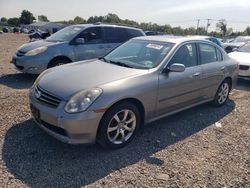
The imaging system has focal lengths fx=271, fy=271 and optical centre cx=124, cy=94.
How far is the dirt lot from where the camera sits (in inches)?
127

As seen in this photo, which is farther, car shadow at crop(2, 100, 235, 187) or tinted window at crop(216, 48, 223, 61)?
tinted window at crop(216, 48, 223, 61)

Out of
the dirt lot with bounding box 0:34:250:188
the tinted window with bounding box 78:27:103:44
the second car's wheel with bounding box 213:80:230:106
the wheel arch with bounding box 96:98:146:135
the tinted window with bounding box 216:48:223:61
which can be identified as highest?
the tinted window with bounding box 78:27:103:44

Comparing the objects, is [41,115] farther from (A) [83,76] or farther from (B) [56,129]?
(A) [83,76]

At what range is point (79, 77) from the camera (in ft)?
13.0

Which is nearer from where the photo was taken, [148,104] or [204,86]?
[148,104]

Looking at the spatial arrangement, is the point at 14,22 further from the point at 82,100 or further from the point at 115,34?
the point at 82,100

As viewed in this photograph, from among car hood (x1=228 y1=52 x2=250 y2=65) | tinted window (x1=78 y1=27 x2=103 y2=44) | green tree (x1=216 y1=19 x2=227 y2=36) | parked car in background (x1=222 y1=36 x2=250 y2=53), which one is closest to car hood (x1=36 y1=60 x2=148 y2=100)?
tinted window (x1=78 y1=27 x2=103 y2=44)

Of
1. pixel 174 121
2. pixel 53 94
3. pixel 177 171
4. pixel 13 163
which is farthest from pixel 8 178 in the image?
pixel 174 121

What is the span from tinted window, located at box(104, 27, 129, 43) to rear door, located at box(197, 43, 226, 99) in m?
3.71

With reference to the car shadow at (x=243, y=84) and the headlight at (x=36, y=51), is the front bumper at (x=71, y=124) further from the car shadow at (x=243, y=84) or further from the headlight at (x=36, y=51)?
the car shadow at (x=243, y=84)

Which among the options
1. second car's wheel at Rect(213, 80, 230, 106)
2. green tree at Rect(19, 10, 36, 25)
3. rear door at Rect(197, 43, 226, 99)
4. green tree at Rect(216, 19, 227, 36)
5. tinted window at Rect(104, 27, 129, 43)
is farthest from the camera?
green tree at Rect(19, 10, 36, 25)

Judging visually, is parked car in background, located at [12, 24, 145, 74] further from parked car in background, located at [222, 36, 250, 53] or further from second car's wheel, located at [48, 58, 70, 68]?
parked car in background, located at [222, 36, 250, 53]

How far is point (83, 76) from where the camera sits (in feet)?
13.1

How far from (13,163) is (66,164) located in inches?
25.7
